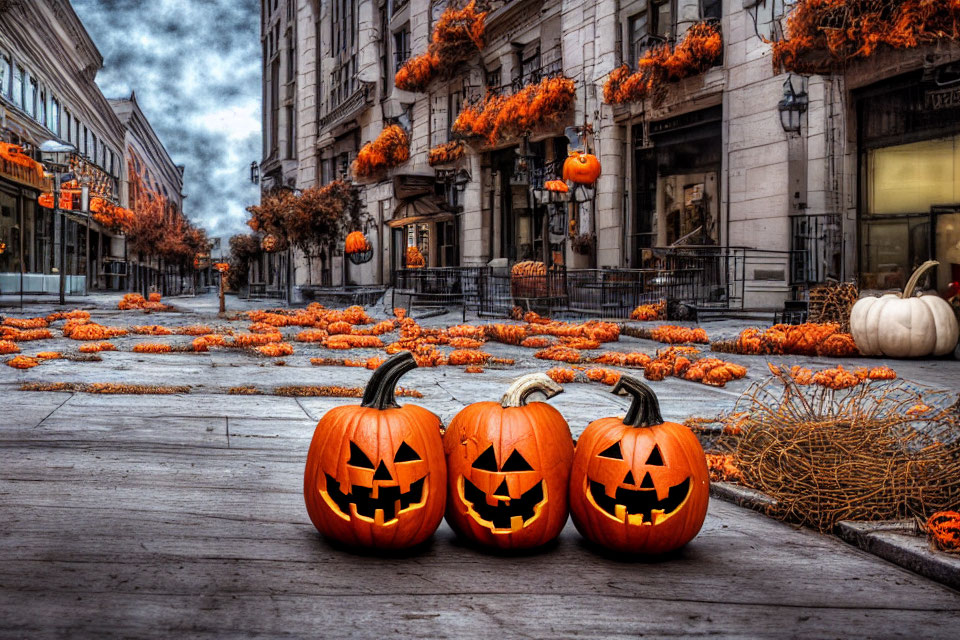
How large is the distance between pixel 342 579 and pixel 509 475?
73 centimetres

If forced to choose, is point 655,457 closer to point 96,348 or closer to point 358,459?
point 358,459

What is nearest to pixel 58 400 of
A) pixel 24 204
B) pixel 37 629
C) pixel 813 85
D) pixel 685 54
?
pixel 37 629

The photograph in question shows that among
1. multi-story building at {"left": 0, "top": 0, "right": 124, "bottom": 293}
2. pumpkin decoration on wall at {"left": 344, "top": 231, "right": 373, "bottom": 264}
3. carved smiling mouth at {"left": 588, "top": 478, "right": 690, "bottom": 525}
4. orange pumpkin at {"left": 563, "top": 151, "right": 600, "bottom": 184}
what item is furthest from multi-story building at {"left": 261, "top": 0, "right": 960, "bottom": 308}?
multi-story building at {"left": 0, "top": 0, "right": 124, "bottom": 293}

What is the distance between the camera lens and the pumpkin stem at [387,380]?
3.08m

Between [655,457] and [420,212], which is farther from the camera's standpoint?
[420,212]

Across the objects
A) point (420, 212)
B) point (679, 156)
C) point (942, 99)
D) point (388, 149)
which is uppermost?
point (388, 149)

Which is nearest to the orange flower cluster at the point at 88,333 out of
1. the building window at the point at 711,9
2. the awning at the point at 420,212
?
the awning at the point at 420,212

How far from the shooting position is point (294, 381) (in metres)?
7.67

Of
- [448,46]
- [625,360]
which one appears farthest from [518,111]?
[625,360]

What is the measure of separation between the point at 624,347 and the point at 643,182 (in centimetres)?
1122

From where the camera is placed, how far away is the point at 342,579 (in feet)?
8.89

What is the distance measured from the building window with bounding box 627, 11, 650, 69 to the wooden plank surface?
61.9 ft

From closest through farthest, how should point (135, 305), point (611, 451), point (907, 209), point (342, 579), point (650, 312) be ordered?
point (342, 579) < point (611, 451) < point (907, 209) < point (650, 312) < point (135, 305)

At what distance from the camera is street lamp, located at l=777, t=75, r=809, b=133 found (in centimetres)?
1545
